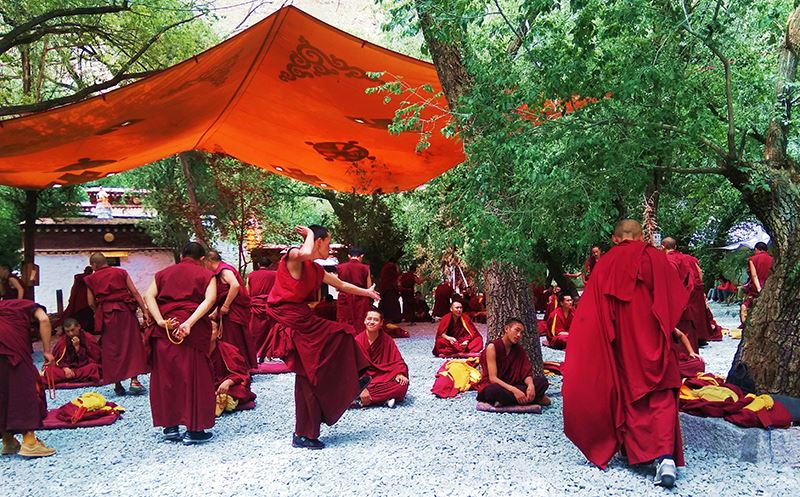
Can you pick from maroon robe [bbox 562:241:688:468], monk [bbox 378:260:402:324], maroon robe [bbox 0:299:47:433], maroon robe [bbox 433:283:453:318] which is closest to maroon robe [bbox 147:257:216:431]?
maroon robe [bbox 0:299:47:433]

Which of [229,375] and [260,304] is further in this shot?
[260,304]

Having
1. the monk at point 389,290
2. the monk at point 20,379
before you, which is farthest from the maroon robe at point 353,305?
the monk at point 20,379

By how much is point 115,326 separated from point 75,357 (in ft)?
3.41

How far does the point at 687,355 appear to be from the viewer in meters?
6.89

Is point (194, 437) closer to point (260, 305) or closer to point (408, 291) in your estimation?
point (260, 305)

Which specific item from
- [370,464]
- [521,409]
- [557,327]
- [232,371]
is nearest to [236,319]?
[232,371]

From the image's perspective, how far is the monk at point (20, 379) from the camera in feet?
15.2

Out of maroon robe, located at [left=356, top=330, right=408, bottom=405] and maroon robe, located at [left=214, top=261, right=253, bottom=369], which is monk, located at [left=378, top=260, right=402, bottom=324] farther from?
maroon robe, located at [left=356, top=330, right=408, bottom=405]

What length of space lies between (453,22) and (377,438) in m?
2.94

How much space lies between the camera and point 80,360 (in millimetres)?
7578

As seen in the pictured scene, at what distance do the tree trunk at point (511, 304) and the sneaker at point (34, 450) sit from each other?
3726 mm

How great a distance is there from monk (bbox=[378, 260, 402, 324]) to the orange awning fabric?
4.87ft

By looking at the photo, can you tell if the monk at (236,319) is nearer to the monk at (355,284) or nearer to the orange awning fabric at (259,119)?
the orange awning fabric at (259,119)

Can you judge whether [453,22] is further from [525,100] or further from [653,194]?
[653,194]
